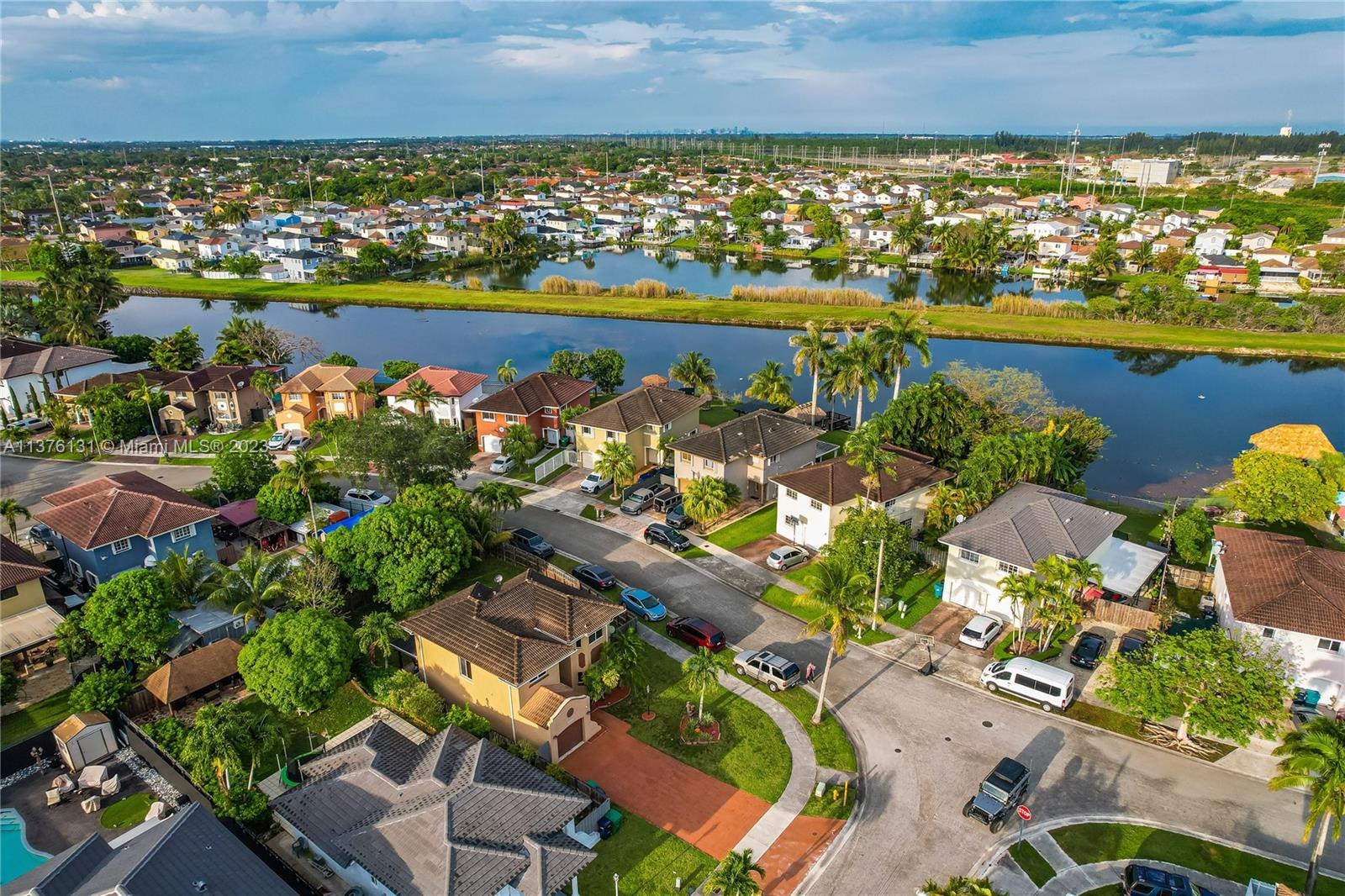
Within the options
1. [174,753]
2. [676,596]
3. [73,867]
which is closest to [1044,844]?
[676,596]

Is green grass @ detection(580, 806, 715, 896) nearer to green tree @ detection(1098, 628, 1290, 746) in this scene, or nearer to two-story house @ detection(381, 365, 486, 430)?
green tree @ detection(1098, 628, 1290, 746)

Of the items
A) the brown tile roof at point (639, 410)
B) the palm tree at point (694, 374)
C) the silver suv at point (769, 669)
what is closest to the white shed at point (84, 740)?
the silver suv at point (769, 669)

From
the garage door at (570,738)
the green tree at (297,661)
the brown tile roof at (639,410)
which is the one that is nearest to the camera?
the garage door at (570,738)

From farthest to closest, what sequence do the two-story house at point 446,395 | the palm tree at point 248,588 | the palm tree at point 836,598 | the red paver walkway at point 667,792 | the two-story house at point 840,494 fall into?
the two-story house at point 446,395 → the two-story house at point 840,494 → the palm tree at point 248,588 → the palm tree at point 836,598 → the red paver walkway at point 667,792

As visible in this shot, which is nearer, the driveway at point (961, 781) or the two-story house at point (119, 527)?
the driveway at point (961, 781)

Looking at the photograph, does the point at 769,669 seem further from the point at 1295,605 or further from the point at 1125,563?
the point at 1295,605

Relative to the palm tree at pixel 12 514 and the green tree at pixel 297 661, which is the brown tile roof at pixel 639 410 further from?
the palm tree at pixel 12 514
